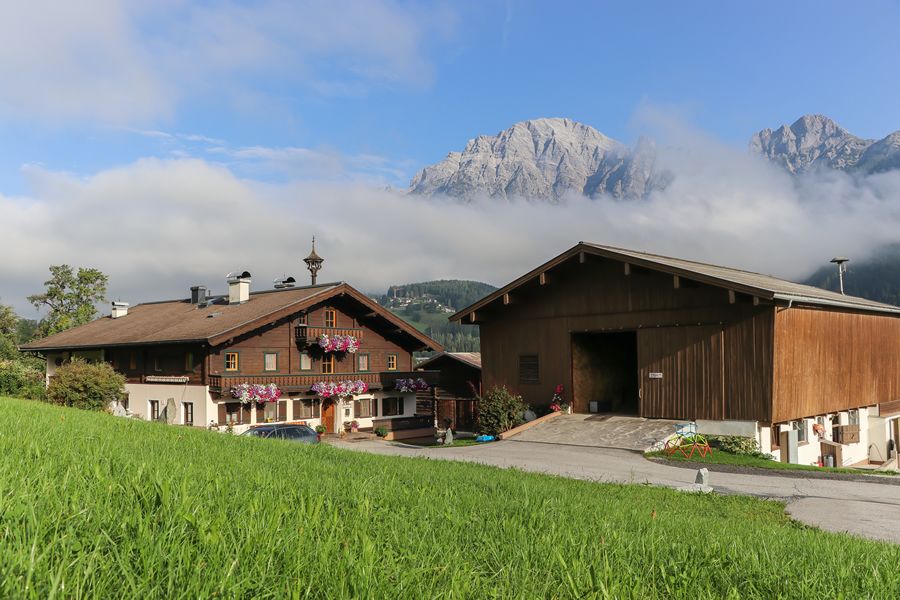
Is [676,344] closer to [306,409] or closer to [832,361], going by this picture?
[832,361]

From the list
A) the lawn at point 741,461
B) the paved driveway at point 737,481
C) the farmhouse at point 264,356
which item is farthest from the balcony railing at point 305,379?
the lawn at point 741,461

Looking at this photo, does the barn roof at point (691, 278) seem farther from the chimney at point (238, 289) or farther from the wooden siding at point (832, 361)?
the chimney at point (238, 289)

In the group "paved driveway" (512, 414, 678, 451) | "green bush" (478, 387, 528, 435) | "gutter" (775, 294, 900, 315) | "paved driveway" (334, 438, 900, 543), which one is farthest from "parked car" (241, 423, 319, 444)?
"gutter" (775, 294, 900, 315)

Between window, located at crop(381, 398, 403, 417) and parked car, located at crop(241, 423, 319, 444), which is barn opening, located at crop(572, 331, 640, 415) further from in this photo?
window, located at crop(381, 398, 403, 417)

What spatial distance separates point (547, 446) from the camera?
2398 centimetres

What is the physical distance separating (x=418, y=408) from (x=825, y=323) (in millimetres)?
23745

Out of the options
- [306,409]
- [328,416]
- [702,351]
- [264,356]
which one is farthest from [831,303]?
[264,356]

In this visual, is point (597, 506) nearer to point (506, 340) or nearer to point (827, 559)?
point (827, 559)

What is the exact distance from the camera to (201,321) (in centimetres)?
3553

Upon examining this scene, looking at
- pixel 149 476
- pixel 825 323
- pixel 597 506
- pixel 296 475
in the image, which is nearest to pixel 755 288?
pixel 825 323

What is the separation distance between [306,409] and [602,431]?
17.2 meters

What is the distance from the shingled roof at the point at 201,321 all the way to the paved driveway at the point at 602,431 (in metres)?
14.3

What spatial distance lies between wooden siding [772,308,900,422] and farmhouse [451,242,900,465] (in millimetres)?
76

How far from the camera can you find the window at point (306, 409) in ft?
116
